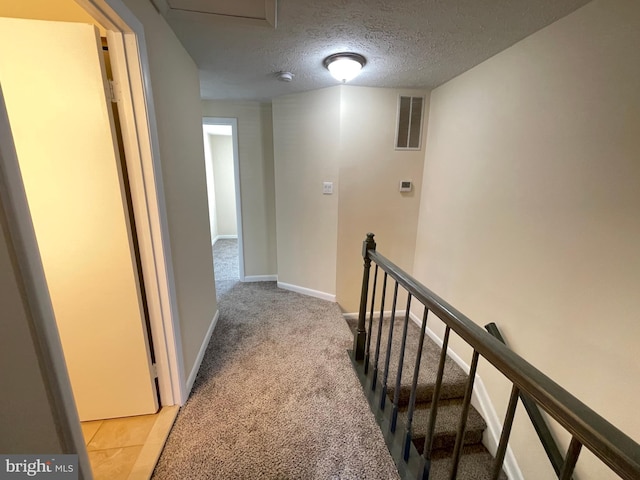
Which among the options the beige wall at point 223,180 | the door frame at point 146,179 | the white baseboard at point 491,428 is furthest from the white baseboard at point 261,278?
the white baseboard at point 491,428

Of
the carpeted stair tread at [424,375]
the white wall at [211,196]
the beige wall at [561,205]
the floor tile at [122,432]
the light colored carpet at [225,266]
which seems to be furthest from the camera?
the white wall at [211,196]

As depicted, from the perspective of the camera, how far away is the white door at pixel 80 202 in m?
1.02

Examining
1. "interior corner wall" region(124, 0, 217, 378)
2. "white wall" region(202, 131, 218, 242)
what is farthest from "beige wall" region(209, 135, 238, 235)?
"interior corner wall" region(124, 0, 217, 378)

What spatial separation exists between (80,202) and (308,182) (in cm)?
199

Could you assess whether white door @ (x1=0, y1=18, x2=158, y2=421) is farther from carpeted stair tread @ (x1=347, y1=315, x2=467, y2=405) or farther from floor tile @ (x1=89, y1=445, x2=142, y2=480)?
carpeted stair tread @ (x1=347, y1=315, x2=467, y2=405)

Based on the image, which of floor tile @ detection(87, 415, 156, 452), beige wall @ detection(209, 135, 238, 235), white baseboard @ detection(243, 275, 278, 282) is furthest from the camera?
beige wall @ detection(209, 135, 238, 235)

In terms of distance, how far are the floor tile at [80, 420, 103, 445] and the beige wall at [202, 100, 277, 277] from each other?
221 cm

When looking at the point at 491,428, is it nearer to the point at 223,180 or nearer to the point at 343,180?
the point at 343,180

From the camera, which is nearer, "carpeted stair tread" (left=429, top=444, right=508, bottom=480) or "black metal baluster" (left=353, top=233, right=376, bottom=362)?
"black metal baluster" (left=353, top=233, right=376, bottom=362)

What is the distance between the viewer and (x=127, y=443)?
129 centimetres

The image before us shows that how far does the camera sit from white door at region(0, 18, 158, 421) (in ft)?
3.34

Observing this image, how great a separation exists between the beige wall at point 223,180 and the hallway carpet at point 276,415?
11.7 ft

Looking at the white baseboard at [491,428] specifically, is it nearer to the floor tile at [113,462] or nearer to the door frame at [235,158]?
Result: the floor tile at [113,462]

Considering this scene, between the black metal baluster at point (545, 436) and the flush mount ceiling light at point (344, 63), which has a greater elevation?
the flush mount ceiling light at point (344, 63)
